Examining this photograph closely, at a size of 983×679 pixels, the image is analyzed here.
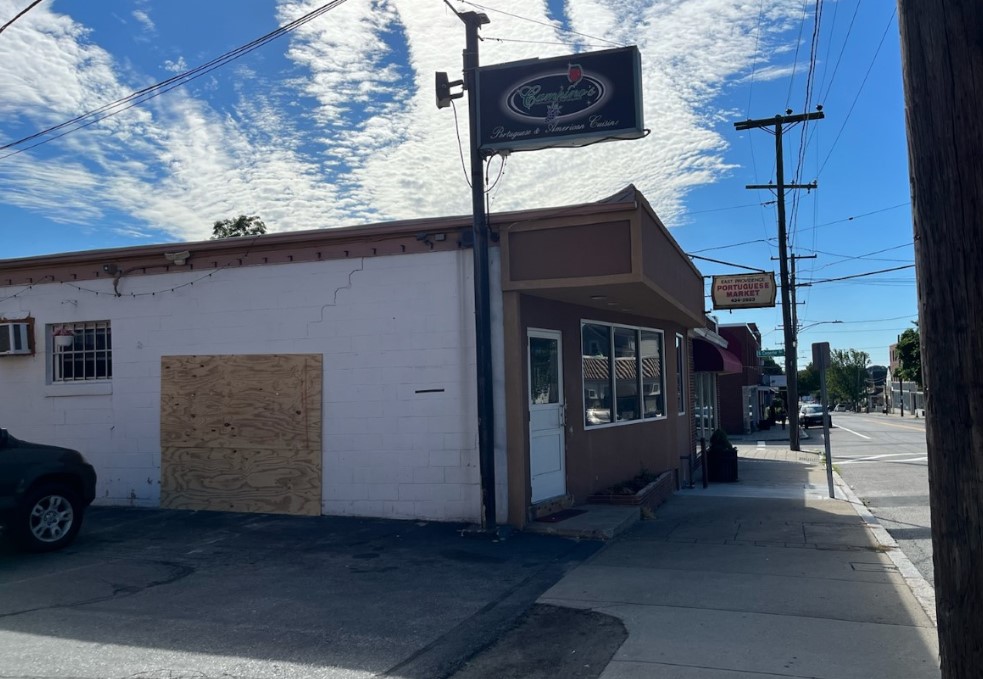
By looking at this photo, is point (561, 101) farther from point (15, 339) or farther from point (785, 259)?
point (785, 259)

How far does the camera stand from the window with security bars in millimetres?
12031

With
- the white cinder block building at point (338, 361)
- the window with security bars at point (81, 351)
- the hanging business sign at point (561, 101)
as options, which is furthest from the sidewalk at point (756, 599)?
the window with security bars at point (81, 351)

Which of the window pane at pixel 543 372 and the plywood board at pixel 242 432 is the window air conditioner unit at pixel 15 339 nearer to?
the plywood board at pixel 242 432

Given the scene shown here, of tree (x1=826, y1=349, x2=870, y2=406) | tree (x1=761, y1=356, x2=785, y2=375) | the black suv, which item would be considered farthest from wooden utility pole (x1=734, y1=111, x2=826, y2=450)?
tree (x1=826, y1=349, x2=870, y2=406)

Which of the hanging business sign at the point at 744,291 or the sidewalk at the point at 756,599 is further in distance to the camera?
the hanging business sign at the point at 744,291

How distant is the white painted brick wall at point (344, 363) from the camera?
33.5 ft

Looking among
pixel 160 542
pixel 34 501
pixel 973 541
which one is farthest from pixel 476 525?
pixel 973 541

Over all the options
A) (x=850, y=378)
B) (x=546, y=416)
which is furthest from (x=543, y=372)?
(x=850, y=378)

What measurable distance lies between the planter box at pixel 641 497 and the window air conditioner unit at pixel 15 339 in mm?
8668

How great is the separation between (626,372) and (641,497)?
2592 mm

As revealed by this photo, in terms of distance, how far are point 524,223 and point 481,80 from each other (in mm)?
1918

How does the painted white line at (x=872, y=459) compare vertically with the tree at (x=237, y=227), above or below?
below

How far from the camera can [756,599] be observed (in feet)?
22.9

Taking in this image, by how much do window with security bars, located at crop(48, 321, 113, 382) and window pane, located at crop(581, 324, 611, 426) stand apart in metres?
6.96
